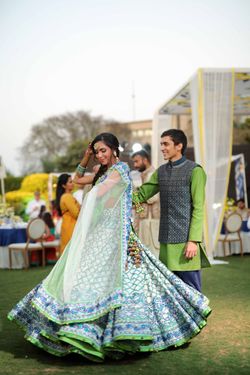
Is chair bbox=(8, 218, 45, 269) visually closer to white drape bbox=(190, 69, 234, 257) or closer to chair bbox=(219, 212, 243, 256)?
white drape bbox=(190, 69, 234, 257)

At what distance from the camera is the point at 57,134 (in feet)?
144

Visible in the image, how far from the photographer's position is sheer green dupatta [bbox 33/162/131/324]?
348 centimetres

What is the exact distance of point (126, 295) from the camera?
357cm

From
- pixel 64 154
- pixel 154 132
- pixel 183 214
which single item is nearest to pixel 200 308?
pixel 183 214

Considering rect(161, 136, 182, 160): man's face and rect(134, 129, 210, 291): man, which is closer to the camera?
rect(134, 129, 210, 291): man

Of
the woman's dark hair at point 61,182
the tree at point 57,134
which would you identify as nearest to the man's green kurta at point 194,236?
the woman's dark hair at point 61,182

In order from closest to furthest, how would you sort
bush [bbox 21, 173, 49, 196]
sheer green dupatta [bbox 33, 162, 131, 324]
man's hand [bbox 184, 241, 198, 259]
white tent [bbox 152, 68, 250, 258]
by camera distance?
1. sheer green dupatta [bbox 33, 162, 131, 324]
2. man's hand [bbox 184, 241, 198, 259]
3. white tent [bbox 152, 68, 250, 258]
4. bush [bbox 21, 173, 49, 196]

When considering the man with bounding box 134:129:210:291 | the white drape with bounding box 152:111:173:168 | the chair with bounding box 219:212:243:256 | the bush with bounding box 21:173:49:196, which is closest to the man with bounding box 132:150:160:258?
the man with bounding box 134:129:210:291

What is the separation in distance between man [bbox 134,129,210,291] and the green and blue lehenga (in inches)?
8.3

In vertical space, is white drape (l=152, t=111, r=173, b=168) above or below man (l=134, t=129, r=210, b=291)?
above

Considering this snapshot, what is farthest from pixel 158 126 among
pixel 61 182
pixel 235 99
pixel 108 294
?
pixel 108 294

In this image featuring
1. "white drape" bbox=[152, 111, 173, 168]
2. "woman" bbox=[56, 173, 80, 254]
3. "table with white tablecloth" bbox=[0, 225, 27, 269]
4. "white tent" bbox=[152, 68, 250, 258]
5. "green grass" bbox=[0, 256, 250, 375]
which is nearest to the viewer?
"green grass" bbox=[0, 256, 250, 375]

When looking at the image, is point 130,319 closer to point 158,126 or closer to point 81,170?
point 81,170

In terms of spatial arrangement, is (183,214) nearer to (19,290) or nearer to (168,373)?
(168,373)
